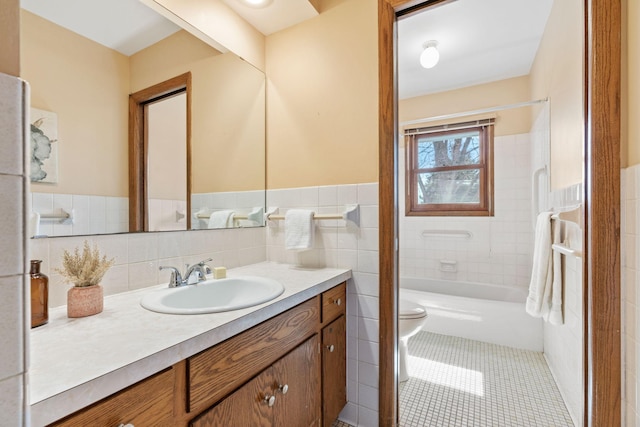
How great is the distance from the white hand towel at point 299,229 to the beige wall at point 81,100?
734 mm

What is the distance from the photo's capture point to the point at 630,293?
0.90 meters

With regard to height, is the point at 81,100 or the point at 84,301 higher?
the point at 81,100

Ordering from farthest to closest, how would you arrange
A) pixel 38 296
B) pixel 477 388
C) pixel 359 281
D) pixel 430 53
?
pixel 430 53 → pixel 477 388 → pixel 359 281 → pixel 38 296

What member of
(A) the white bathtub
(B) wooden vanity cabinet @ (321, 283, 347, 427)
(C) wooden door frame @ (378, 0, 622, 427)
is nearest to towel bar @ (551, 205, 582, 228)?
(C) wooden door frame @ (378, 0, 622, 427)

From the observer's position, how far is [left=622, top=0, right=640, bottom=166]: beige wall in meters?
0.87

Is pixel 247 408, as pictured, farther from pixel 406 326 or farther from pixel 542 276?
pixel 542 276

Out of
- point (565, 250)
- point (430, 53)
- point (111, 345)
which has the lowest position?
point (111, 345)

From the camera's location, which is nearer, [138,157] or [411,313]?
[138,157]

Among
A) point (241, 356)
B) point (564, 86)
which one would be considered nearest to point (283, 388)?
point (241, 356)

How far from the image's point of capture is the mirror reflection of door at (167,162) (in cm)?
117

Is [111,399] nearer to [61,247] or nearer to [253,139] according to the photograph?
[61,247]

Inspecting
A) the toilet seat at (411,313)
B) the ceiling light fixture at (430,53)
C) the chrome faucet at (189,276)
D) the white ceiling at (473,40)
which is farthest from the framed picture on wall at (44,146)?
the ceiling light fixture at (430,53)

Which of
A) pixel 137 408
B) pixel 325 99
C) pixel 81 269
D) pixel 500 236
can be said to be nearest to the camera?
pixel 137 408

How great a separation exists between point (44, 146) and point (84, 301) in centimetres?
51
